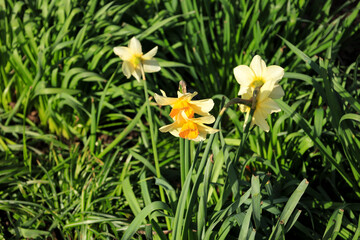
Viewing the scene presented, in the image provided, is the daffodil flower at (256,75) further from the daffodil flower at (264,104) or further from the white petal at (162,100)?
the white petal at (162,100)

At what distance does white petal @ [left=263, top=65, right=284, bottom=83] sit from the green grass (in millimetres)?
459

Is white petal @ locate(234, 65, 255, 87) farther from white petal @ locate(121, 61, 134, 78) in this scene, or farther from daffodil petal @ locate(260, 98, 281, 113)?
white petal @ locate(121, 61, 134, 78)

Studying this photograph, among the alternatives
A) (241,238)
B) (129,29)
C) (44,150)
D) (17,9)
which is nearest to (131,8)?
(129,29)

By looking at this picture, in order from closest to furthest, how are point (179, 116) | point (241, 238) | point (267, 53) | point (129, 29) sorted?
point (179, 116)
point (241, 238)
point (129, 29)
point (267, 53)

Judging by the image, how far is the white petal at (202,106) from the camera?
1235mm

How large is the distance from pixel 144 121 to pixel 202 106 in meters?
1.39

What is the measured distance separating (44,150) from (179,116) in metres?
1.49

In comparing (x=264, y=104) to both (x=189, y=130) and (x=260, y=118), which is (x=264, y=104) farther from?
(x=189, y=130)

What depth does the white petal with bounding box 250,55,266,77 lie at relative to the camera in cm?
129

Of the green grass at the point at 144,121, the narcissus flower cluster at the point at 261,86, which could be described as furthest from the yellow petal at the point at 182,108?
the green grass at the point at 144,121

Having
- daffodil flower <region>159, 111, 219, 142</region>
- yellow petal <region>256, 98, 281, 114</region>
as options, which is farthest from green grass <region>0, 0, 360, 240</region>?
yellow petal <region>256, 98, 281, 114</region>

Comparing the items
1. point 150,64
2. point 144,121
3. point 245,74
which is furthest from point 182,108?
point 144,121

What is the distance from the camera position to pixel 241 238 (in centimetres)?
135

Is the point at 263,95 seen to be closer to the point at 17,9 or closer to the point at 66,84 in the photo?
the point at 66,84
